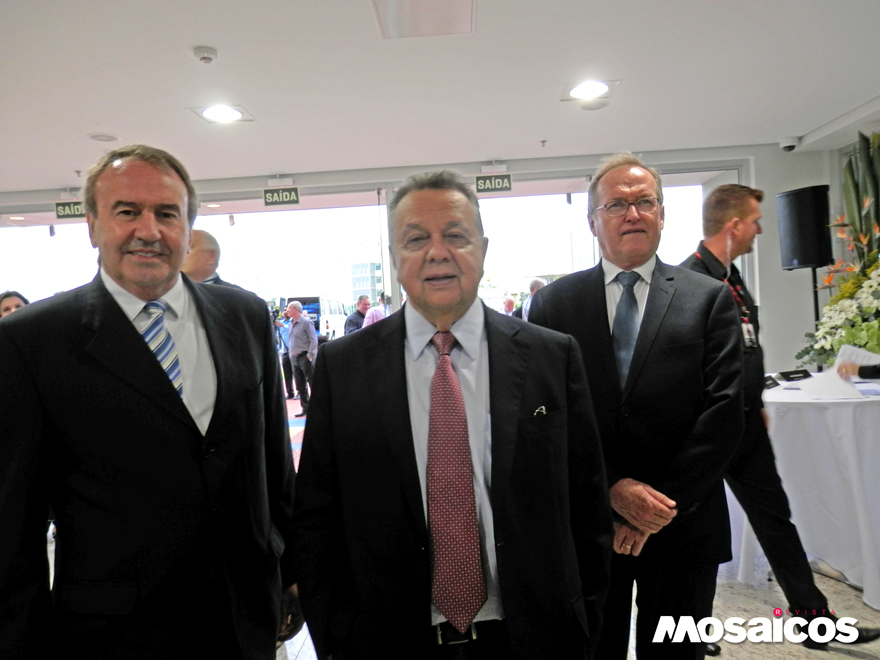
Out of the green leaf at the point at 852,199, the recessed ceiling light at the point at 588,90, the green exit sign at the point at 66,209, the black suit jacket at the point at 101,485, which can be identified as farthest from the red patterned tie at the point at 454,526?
the green exit sign at the point at 66,209

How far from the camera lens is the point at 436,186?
50.2 inches

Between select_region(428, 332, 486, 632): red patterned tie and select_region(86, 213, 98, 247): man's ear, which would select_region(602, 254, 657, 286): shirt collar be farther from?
select_region(86, 213, 98, 247): man's ear

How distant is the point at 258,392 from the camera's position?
4.81 ft

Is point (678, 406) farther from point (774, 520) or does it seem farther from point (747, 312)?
point (774, 520)

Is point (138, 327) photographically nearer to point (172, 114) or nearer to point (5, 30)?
point (5, 30)

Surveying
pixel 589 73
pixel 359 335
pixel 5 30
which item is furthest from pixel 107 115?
pixel 359 335

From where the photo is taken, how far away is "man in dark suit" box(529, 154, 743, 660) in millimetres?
1522

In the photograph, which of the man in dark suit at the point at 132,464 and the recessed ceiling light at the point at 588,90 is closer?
the man in dark suit at the point at 132,464

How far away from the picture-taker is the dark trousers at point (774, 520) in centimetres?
240

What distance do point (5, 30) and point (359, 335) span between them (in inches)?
137

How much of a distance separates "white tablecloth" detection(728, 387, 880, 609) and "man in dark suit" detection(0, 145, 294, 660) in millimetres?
2781

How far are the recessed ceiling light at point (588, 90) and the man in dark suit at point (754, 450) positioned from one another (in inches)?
90.0

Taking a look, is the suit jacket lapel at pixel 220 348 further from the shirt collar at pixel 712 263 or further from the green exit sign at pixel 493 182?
the green exit sign at pixel 493 182

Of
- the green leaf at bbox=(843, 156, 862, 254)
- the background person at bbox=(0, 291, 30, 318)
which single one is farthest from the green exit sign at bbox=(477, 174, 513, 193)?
the background person at bbox=(0, 291, 30, 318)
